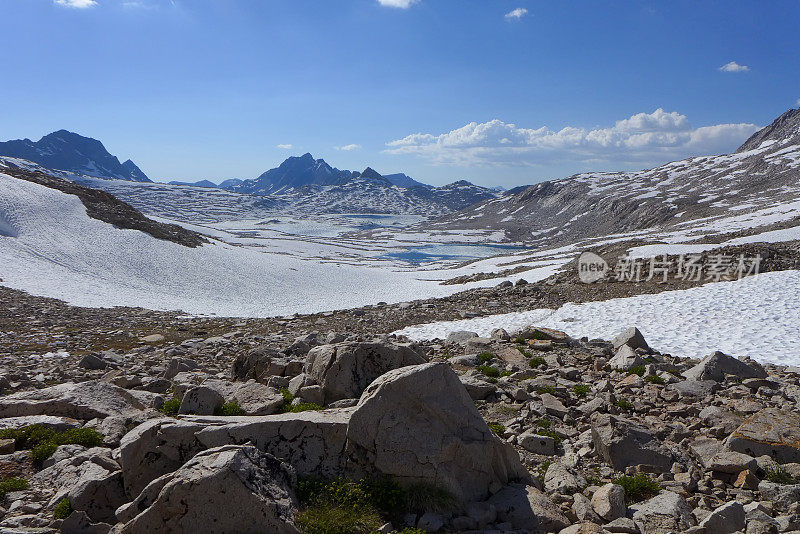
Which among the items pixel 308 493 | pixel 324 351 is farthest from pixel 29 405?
pixel 308 493

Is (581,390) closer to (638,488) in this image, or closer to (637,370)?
(637,370)

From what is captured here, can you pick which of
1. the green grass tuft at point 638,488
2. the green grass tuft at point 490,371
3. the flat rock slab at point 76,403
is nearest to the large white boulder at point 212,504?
the flat rock slab at point 76,403

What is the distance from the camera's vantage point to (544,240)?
164125mm

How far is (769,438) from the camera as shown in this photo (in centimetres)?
809

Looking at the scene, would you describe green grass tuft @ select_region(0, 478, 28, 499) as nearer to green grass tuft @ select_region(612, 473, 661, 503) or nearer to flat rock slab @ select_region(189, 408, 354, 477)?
flat rock slab @ select_region(189, 408, 354, 477)

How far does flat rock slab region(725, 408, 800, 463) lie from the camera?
25.6 feet

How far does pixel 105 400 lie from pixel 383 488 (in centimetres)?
696

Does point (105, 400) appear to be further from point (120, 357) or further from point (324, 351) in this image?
point (120, 357)

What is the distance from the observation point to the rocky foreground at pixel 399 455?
18.6 feet

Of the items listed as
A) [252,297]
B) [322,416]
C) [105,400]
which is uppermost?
[322,416]

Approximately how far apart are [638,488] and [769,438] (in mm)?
3104
